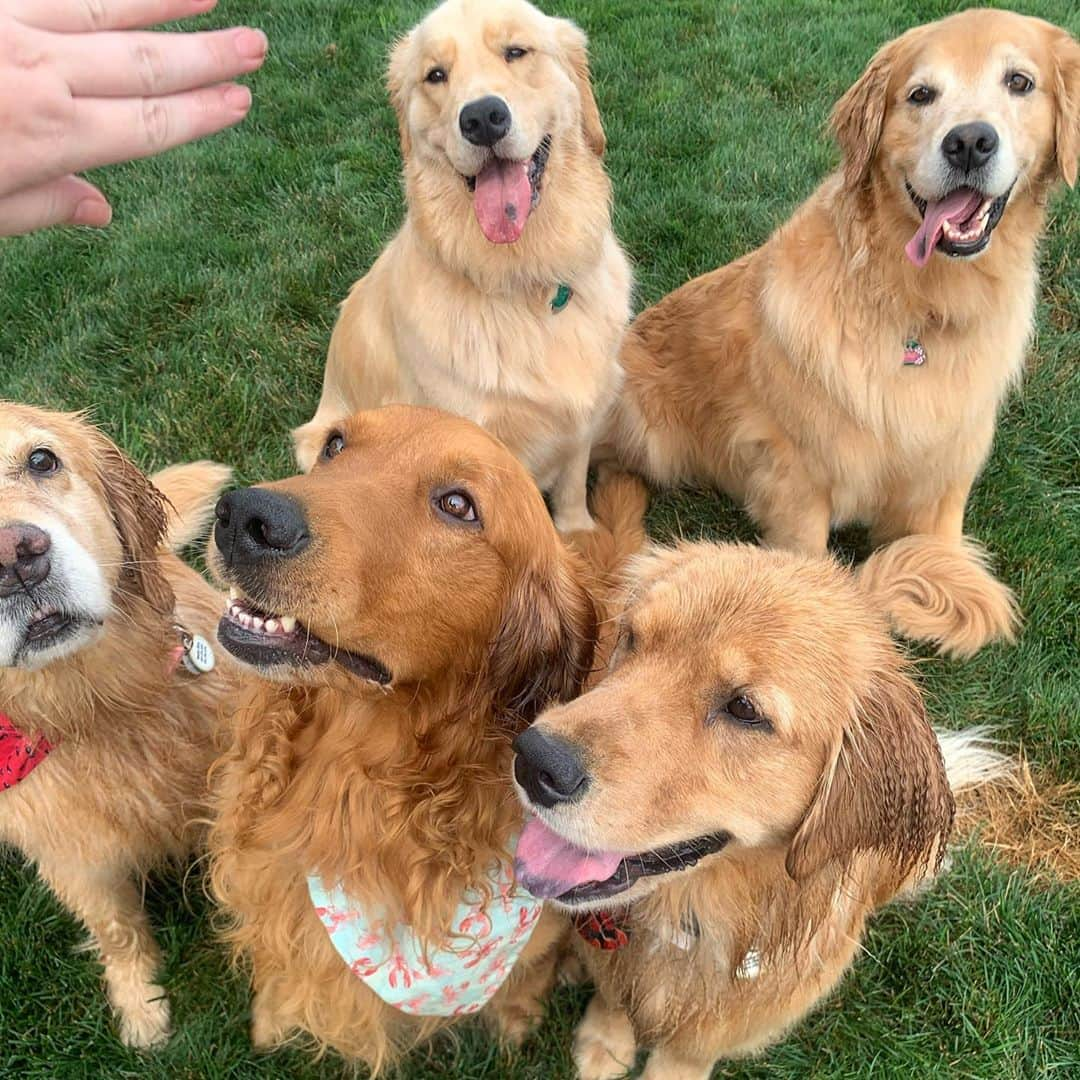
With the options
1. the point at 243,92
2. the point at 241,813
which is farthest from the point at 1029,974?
the point at 243,92

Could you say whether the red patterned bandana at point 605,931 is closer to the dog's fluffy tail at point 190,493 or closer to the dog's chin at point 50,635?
the dog's chin at point 50,635

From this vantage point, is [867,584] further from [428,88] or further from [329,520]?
[428,88]

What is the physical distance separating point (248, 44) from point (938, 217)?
7.70 ft

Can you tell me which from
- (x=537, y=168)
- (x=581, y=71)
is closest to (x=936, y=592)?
(x=537, y=168)

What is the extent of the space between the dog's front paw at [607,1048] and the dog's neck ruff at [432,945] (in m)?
0.52

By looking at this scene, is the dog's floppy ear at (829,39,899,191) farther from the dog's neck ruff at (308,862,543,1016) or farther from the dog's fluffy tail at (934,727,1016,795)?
the dog's neck ruff at (308,862,543,1016)

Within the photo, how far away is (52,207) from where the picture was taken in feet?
5.77

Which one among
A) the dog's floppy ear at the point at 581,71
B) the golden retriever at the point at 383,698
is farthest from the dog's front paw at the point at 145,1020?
the dog's floppy ear at the point at 581,71

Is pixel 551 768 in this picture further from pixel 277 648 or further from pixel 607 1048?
pixel 607 1048

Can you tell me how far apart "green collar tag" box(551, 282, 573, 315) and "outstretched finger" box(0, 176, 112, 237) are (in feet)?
6.16

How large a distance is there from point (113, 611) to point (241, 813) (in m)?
0.62

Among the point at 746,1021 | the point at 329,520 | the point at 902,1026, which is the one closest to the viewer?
the point at 329,520

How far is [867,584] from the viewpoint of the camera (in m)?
2.98

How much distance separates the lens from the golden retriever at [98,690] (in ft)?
6.67
